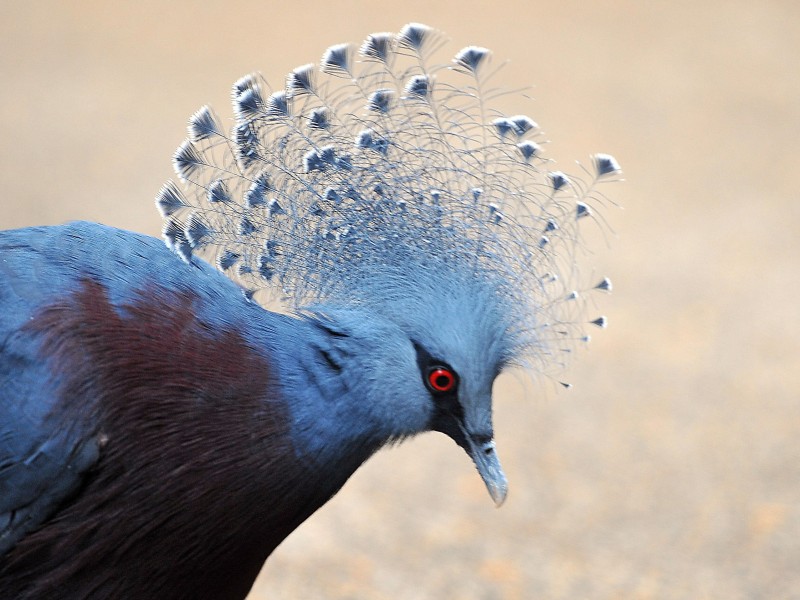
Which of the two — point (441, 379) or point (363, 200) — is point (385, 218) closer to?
point (363, 200)

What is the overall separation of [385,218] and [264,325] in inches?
12.7

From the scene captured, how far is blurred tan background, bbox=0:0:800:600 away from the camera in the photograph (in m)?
3.37

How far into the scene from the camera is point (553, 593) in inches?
127

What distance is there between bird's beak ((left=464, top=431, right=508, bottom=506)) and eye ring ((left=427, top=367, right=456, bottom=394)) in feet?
0.39

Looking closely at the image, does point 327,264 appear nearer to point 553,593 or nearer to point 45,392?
point 45,392

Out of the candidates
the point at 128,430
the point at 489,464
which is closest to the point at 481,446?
the point at 489,464

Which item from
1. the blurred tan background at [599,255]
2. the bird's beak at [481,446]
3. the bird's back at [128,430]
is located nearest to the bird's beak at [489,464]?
the bird's beak at [481,446]

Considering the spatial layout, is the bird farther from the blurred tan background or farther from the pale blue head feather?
the blurred tan background

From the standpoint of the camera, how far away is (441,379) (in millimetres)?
1891

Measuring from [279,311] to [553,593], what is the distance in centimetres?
166

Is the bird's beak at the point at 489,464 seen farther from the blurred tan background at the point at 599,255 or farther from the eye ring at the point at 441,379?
the blurred tan background at the point at 599,255

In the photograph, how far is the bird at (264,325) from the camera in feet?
5.98

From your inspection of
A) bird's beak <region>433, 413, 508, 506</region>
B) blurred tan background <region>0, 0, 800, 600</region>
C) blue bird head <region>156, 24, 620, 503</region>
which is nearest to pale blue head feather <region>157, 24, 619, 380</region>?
blue bird head <region>156, 24, 620, 503</region>

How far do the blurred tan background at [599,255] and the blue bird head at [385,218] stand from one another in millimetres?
1506
